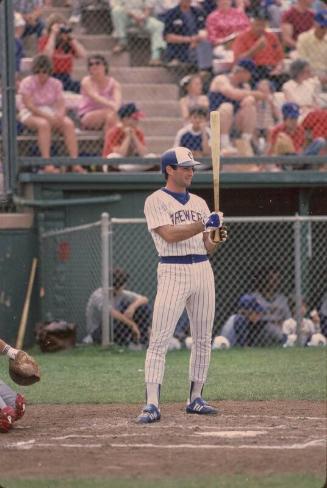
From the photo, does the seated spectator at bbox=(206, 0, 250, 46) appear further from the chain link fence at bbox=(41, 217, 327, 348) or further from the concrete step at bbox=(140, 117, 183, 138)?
the chain link fence at bbox=(41, 217, 327, 348)

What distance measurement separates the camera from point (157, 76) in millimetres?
16172

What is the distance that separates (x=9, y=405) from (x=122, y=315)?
564cm

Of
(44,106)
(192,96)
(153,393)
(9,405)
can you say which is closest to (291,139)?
(192,96)

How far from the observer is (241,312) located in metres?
13.8

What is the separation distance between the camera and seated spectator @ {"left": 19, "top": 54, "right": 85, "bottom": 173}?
14.6 meters

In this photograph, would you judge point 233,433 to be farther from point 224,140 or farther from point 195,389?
point 224,140

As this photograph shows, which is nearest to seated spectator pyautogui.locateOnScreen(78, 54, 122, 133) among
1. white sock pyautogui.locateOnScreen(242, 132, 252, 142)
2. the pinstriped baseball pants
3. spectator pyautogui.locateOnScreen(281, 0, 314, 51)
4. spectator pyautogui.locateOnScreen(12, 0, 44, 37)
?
spectator pyautogui.locateOnScreen(12, 0, 44, 37)

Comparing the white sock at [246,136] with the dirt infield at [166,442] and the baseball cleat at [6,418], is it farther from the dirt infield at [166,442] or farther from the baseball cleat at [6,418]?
the baseball cleat at [6,418]

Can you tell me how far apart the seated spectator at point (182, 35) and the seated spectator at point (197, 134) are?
4.70 feet

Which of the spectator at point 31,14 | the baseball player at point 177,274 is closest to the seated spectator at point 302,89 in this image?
the spectator at point 31,14

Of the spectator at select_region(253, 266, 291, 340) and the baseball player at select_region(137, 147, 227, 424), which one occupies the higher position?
the baseball player at select_region(137, 147, 227, 424)

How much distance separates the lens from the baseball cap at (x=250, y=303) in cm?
1367

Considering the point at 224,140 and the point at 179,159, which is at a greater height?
the point at 224,140

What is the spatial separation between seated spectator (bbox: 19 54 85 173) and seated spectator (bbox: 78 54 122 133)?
37cm
